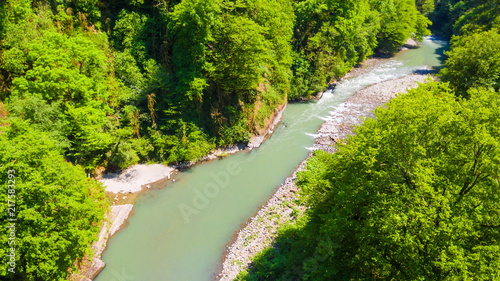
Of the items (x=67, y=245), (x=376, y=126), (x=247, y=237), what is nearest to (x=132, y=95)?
(x=67, y=245)

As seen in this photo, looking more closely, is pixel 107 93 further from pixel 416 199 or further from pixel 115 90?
pixel 416 199

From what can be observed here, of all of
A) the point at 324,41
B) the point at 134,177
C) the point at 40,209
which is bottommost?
the point at 134,177

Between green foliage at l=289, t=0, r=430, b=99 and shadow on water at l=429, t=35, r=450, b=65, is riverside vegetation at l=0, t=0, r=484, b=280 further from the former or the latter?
shadow on water at l=429, t=35, r=450, b=65

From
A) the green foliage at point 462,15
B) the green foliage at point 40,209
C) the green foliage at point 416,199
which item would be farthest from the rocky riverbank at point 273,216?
the green foliage at point 462,15

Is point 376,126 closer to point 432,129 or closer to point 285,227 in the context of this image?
point 432,129

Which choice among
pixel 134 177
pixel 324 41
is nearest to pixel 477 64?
pixel 324 41

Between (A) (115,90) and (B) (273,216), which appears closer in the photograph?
(B) (273,216)
